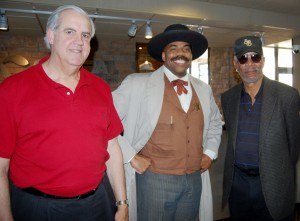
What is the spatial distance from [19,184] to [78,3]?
3.82m

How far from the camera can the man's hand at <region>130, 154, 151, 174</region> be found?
188 cm

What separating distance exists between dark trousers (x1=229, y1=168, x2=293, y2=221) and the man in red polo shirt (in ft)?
3.62

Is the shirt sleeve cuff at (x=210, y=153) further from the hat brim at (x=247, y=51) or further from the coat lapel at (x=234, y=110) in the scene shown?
the hat brim at (x=247, y=51)

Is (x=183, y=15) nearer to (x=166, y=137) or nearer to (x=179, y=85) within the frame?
(x=179, y=85)

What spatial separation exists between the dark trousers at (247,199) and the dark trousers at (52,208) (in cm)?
113

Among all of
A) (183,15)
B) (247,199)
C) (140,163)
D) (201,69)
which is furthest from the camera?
(201,69)

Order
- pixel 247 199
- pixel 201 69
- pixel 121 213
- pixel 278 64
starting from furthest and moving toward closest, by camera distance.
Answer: pixel 278 64, pixel 201 69, pixel 247 199, pixel 121 213

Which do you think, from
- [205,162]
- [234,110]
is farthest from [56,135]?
[234,110]

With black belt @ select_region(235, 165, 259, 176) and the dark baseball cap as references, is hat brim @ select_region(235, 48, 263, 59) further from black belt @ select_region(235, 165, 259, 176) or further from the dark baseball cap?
black belt @ select_region(235, 165, 259, 176)

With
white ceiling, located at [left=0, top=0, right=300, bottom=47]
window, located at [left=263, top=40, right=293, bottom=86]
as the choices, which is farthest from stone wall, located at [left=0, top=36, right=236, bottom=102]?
window, located at [left=263, top=40, right=293, bottom=86]

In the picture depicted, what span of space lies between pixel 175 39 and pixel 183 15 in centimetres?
327

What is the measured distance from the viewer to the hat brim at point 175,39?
6.71 feet

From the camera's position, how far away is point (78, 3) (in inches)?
174

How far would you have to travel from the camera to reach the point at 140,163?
1.88 metres
